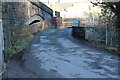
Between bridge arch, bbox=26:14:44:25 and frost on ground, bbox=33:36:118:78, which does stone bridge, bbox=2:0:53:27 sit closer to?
bridge arch, bbox=26:14:44:25

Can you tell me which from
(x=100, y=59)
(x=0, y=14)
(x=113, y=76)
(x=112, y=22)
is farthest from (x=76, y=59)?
Result: (x=112, y=22)

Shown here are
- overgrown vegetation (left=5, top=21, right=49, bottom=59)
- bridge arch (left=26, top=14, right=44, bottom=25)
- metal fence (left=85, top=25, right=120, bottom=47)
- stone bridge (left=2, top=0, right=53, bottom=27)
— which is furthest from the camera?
bridge arch (left=26, top=14, right=44, bottom=25)

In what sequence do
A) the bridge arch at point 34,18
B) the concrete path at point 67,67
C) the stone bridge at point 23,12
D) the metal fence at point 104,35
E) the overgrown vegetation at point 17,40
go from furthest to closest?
1. the bridge arch at point 34,18
2. the stone bridge at point 23,12
3. the metal fence at point 104,35
4. the overgrown vegetation at point 17,40
5. the concrete path at point 67,67

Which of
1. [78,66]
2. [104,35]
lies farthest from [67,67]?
[104,35]

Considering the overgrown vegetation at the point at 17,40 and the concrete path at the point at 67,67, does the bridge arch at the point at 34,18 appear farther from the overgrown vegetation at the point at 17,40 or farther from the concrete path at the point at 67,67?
the concrete path at the point at 67,67

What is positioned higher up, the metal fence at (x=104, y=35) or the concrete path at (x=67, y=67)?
the metal fence at (x=104, y=35)

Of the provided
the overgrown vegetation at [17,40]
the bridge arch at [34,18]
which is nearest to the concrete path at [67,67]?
the overgrown vegetation at [17,40]

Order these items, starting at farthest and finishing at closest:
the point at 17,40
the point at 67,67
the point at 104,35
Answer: the point at 104,35, the point at 17,40, the point at 67,67

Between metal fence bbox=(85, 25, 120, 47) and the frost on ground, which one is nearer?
the frost on ground

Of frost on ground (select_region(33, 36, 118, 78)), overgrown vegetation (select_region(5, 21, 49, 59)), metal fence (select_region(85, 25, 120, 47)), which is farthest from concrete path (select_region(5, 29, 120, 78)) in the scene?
metal fence (select_region(85, 25, 120, 47))

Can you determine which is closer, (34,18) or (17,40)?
(17,40)

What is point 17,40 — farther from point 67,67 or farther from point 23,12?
point 23,12

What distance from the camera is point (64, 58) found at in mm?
7395

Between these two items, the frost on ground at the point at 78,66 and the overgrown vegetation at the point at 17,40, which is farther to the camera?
the overgrown vegetation at the point at 17,40
